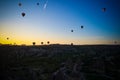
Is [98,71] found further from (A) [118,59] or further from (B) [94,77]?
(A) [118,59]

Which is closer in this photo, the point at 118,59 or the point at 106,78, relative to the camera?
the point at 106,78

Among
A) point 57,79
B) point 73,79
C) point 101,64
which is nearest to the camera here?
point 57,79

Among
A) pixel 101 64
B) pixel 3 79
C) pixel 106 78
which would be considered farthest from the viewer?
pixel 101 64

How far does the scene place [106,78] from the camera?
5156 centimetres

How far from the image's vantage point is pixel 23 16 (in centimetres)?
4169

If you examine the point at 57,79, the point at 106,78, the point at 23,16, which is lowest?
the point at 106,78

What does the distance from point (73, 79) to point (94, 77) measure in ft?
56.6

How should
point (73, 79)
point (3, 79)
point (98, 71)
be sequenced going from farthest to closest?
point (98, 71) → point (73, 79) → point (3, 79)

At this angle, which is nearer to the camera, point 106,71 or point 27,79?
point 27,79

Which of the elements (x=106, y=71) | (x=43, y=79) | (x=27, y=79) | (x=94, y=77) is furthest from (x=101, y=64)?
(x=27, y=79)

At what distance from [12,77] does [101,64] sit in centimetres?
4517

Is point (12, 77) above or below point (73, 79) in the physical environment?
above

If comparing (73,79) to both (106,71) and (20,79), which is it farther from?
(106,71)

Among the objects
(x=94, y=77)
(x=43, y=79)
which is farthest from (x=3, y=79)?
(x=94, y=77)
